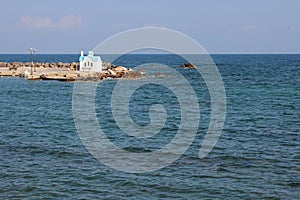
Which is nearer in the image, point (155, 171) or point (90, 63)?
point (155, 171)

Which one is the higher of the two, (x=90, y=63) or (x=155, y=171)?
(x=90, y=63)

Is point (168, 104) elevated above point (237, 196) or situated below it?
above

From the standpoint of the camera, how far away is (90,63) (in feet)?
251

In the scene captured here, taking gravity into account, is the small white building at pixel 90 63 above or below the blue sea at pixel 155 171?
above

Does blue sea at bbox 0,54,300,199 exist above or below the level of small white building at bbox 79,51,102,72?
below

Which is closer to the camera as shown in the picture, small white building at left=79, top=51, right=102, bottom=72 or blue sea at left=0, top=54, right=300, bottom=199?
blue sea at left=0, top=54, right=300, bottom=199

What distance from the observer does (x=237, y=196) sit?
53.6ft

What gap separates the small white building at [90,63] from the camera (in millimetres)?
75688

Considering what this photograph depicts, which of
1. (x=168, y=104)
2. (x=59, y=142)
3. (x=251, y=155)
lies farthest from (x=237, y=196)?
(x=168, y=104)

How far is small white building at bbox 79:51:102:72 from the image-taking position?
75688 mm

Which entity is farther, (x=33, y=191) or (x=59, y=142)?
(x=59, y=142)

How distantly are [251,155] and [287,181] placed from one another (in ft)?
13.1

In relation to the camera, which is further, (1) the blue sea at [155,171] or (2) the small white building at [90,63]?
(2) the small white building at [90,63]

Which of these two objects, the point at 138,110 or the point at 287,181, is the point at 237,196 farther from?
the point at 138,110
